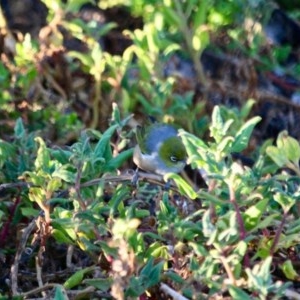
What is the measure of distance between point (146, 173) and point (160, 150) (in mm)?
94

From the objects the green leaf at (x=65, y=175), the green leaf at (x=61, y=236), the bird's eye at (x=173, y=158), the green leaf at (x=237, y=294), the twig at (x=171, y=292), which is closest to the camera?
the green leaf at (x=237, y=294)

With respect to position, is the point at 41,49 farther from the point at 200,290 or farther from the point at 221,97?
the point at 200,290

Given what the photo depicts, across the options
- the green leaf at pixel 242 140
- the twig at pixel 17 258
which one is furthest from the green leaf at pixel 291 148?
the twig at pixel 17 258

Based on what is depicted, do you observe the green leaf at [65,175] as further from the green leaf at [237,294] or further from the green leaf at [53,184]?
the green leaf at [237,294]

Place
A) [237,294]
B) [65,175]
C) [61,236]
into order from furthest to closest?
[61,236]
[65,175]
[237,294]

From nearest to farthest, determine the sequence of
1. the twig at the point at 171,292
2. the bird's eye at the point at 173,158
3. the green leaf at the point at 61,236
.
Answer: the twig at the point at 171,292 → the green leaf at the point at 61,236 → the bird's eye at the point at 173,158

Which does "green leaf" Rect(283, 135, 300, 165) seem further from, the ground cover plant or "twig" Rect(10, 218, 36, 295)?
"twig" Rect(10, 218, 36, 295)

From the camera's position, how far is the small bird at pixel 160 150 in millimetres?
2928

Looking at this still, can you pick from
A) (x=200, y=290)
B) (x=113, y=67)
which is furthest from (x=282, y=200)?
(x=113, y=67)

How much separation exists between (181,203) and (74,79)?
168 cm

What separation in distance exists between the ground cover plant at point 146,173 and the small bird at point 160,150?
80mm

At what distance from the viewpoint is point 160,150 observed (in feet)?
9.78

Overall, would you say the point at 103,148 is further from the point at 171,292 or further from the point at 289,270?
the point at 289,270

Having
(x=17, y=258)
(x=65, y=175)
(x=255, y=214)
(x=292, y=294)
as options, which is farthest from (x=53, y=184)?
(x=292, y=294)
